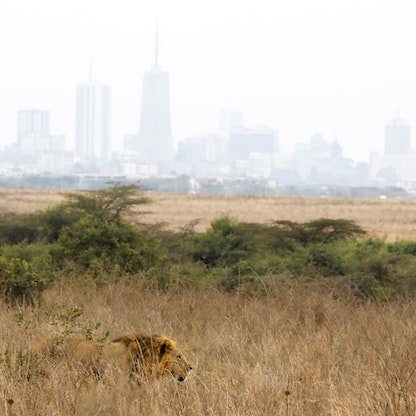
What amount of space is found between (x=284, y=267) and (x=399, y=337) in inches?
347

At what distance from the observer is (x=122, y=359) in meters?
5.94

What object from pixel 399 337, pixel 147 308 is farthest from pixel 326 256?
pixel 399 337

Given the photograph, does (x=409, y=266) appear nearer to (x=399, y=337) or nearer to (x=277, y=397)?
(x=399, y=337)

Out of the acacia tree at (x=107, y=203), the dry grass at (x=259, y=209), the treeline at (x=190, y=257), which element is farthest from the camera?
the dry grass at (x=259, y=209)

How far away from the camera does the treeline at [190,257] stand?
12.4 meters

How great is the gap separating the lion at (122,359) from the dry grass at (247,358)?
0.13 metres

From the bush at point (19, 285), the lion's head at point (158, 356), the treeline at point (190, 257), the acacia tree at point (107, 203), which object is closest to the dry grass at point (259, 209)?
the acacia tree at point (107, 203)

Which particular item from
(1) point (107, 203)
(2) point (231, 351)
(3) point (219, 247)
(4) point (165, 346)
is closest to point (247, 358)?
(2) point (231, 351)

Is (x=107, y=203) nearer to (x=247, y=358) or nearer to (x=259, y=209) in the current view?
(x=247, y=358)

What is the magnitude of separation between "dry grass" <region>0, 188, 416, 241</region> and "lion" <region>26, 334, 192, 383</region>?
35.0 m

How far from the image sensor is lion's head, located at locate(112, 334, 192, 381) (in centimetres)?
591

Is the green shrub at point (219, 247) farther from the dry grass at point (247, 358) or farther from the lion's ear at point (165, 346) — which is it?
the lion's ear at point (165, 346)

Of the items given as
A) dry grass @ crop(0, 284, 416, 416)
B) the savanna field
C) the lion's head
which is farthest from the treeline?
the lion's head

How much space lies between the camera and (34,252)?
56.9 feet
